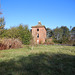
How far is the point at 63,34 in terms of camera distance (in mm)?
39469

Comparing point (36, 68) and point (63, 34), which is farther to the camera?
point (63, 34)

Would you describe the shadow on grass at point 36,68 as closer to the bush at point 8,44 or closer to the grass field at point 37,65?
the grass field at point 37,65

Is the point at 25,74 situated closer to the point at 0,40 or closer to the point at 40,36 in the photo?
the point at 0,40

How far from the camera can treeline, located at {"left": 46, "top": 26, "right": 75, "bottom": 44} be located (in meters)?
29.5

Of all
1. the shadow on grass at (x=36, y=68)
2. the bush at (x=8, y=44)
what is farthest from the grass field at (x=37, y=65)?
the bush at (x=8, y=44)

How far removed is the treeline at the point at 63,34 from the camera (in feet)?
96.6

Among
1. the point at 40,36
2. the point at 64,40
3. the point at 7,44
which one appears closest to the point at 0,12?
the point at 7,44

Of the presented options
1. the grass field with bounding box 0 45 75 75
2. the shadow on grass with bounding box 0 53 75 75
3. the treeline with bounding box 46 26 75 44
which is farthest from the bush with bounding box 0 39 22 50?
the treeline with bounding box 46 26 75 44

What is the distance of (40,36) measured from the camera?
3153 cm

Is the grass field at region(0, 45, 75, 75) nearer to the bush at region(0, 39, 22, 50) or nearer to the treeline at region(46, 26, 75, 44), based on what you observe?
the bush at region(0, 39, 22, 50)

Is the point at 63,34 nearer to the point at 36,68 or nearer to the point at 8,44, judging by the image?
the point at 8,44

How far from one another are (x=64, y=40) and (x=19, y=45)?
22287 mm

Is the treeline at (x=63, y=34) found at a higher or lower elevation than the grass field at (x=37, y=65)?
higher

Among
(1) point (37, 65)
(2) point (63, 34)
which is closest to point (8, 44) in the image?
(1) point (37, 65)
